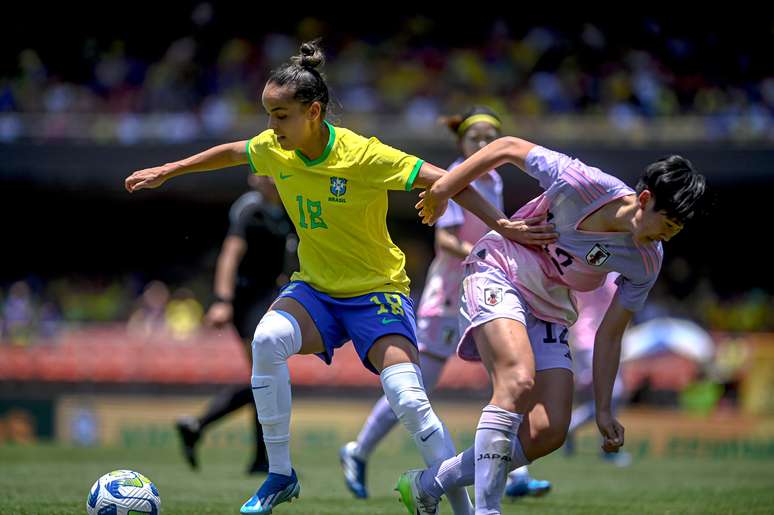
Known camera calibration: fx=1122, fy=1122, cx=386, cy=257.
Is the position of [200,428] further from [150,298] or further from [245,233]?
[150,298]

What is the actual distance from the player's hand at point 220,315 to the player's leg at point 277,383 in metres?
3.46

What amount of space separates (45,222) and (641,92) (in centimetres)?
1512

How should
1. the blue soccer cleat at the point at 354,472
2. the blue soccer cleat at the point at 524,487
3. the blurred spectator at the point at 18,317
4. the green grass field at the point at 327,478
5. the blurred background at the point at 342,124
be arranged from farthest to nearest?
the blurred spectator at the point at 18,317 < the blurred background at the point at 342,124 < the blue soccer cleat at the point at 354,472 < the blue soccer cleat at the point at 524,487 < the green grass field at the point at 327,478

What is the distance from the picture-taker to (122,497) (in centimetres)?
509

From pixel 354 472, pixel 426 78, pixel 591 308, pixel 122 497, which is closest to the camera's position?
pixel 122 497

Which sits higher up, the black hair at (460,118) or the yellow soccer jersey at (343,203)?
the black hair at (460,118)

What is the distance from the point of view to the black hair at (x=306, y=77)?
526cm

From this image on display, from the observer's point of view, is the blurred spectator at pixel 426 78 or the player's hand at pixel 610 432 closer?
the player's hand at pixel 610 432

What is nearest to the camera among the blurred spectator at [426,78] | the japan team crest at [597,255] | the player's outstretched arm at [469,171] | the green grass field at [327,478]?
the player's outstretched arm at [469,171]

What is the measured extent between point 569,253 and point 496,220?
376mm

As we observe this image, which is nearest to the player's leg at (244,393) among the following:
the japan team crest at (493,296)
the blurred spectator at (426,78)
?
the japan team crest at (493,296)

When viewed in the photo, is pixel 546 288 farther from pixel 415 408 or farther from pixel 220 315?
pixel 220 315

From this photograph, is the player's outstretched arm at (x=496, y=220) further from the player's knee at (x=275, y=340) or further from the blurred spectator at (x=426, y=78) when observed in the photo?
the blurred spectator at (x=426, y=78)

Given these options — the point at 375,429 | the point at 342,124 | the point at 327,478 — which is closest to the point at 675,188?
the point at 375,429
